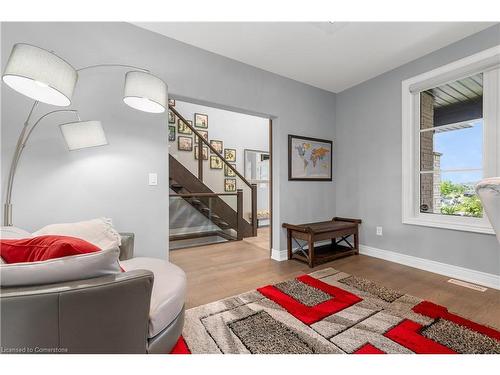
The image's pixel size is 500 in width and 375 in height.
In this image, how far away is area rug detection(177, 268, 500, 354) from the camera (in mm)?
1457

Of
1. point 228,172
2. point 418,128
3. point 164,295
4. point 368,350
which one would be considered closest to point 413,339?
point 368,350

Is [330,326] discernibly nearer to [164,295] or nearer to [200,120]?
[164,295]

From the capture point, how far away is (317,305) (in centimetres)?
199

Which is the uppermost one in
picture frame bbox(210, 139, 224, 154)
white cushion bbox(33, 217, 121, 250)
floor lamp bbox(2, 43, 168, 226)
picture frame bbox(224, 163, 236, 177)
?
picture frame bbox(210, 139, 224, 154)

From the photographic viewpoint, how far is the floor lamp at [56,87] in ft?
4.10

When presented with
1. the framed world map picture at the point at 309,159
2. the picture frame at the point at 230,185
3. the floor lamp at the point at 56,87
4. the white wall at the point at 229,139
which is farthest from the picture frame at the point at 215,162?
the floor lamp at the point at 56,87

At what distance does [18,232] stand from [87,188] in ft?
2.09

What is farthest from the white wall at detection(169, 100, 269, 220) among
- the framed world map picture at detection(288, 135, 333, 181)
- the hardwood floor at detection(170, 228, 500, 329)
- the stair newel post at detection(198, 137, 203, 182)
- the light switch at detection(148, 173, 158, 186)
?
the light switch at detection(148, 173, 158, 186)

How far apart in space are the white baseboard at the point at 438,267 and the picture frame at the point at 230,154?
138 inches

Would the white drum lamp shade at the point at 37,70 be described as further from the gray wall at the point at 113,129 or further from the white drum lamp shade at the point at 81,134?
the gray wall at the point at 113,129

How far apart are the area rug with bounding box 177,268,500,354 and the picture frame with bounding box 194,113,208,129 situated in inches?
166

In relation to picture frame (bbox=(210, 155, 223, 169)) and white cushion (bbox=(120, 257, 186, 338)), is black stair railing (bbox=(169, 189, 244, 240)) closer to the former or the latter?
picture frame (bbox=(210, 155, 223, 169))
